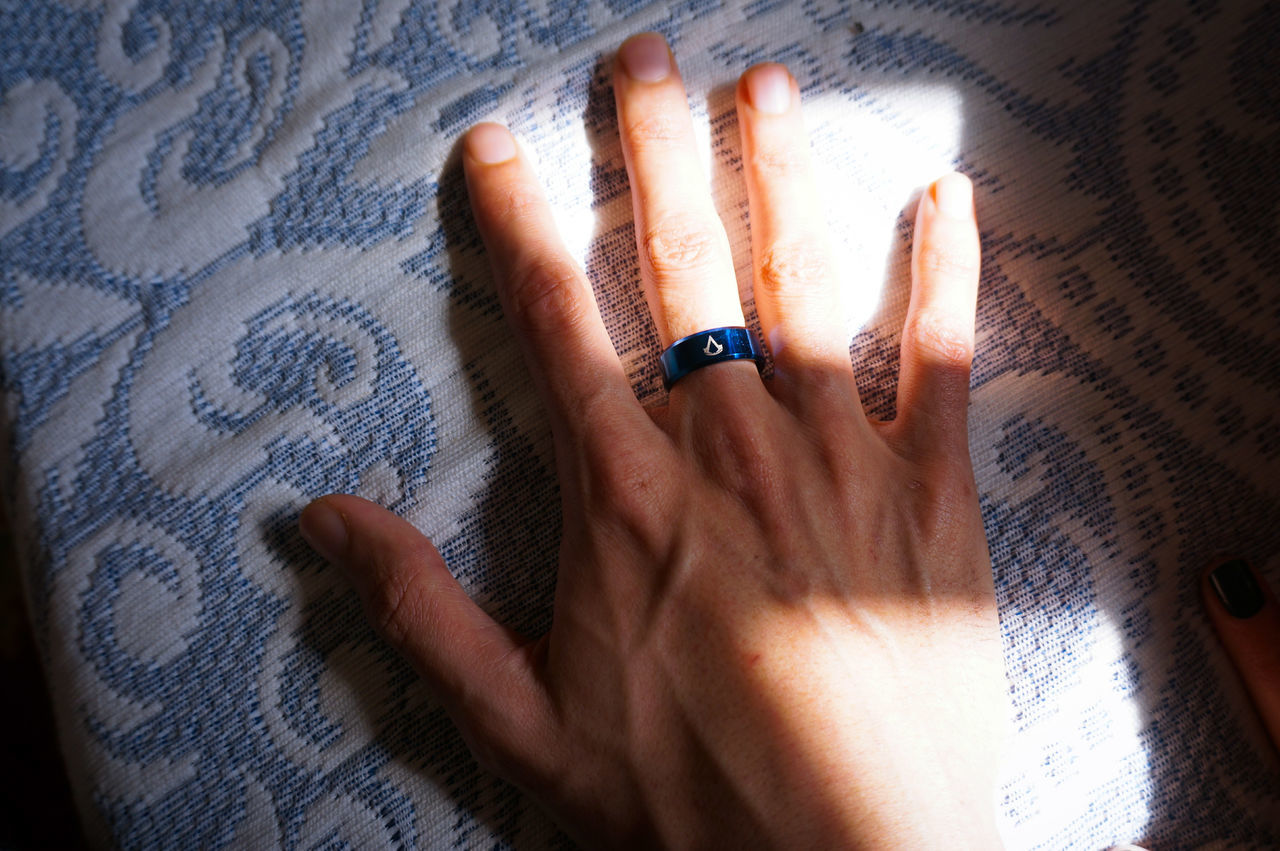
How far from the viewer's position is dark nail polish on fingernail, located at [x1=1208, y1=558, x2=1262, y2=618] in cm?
65

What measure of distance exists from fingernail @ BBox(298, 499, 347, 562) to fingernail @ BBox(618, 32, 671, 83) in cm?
46

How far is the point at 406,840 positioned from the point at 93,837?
0.96 feet

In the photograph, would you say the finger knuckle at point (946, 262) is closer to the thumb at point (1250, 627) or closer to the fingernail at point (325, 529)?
the thumb at point (1250, 627)

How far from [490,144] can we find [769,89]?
0.84 feet

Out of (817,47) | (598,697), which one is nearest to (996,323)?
(817,47)

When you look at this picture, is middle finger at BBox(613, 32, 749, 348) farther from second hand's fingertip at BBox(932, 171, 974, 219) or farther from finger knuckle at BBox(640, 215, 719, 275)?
second hand's fingertip at BBox(932, 171, 974, 219)

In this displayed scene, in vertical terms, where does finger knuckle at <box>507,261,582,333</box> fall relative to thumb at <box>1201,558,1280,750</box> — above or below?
above

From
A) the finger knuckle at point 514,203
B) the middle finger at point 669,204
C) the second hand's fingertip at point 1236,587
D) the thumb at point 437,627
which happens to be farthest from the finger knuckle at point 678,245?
the second hand's fingertip at point 1236,587

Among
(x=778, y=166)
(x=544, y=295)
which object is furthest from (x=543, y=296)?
(x=778, y=166)

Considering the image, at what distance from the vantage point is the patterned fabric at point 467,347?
632 millimetres

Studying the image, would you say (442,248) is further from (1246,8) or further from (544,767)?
(1246,8)

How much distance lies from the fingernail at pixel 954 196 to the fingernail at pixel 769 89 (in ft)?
0.51

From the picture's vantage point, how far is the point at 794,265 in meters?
0.66

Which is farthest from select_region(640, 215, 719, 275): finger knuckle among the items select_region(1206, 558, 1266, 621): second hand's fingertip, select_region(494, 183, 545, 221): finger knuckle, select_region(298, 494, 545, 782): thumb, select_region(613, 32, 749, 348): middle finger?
select_region(1206, 558, 1266, 621): second hand's fingertip
